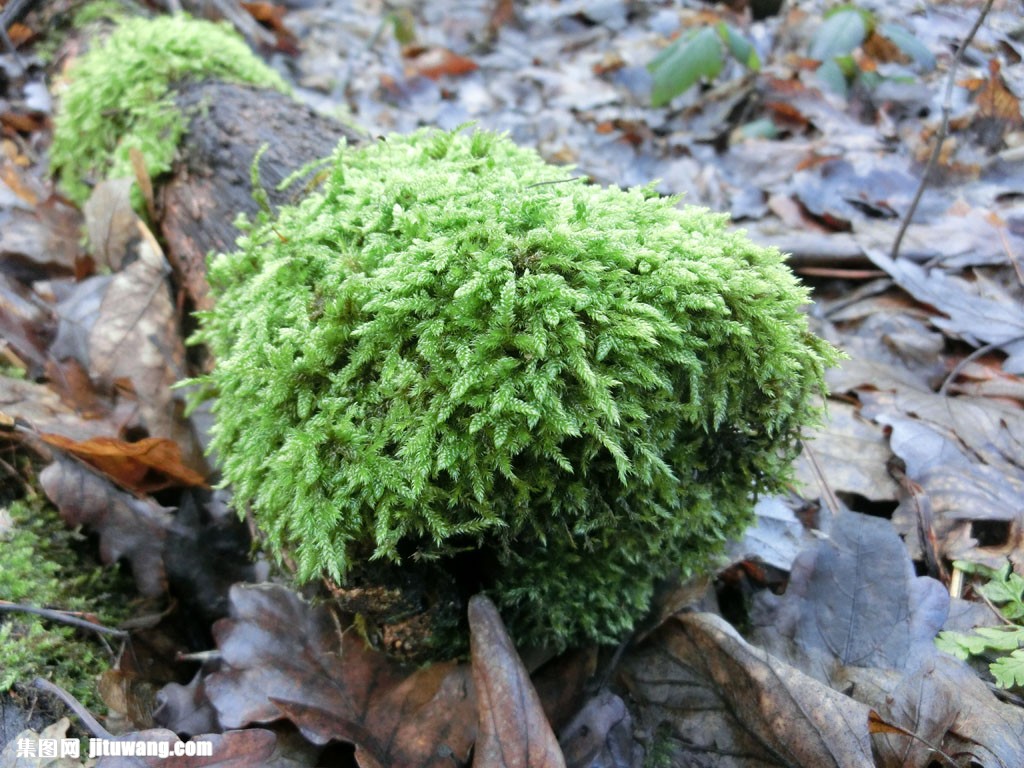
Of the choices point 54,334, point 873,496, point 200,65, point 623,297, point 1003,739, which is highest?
point 200,65

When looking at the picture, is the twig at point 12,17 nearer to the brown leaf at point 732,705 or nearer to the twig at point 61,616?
the twig at point 61,616

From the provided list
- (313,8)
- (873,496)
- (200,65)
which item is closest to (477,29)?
(313,8)

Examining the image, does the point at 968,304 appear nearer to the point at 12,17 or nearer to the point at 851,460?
the point at 851,460

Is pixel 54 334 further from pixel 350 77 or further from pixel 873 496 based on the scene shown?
pixel 350 77

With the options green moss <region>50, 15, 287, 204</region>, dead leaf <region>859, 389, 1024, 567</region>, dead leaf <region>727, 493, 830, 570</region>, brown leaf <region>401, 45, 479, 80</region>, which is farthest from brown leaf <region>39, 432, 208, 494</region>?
brown leaf <region>401, 45, 479, 80</region>

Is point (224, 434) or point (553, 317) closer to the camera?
point (553, 317)

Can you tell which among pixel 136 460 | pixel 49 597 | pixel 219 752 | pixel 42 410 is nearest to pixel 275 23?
pixel 42 410
